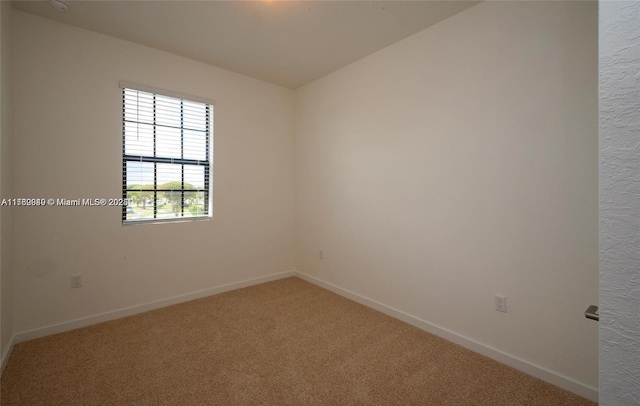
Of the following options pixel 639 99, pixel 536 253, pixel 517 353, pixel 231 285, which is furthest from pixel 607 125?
pixel 231 285

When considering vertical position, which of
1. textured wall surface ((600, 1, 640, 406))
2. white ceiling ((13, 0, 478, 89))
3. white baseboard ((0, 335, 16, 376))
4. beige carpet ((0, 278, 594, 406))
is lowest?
beige carpet ((0, 278, 594, 406))

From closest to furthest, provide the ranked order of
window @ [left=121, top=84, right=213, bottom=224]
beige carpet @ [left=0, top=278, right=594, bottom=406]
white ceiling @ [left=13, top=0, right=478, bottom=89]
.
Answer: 1. beige carpet @ [left=0, top=278, right=594, bottom=406]
2. white ceiling @ [left=13, top=0, right=478, bottom=89]
3. window @ [left=121, top=84, right=213, bottom=224]

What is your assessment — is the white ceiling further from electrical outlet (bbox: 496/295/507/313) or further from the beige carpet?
the beige carpet

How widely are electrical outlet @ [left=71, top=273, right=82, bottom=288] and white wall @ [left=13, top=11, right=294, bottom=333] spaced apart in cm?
3

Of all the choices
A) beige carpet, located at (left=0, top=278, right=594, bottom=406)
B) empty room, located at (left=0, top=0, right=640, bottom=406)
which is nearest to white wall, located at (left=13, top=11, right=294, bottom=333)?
empty room, located at (left=0, top=0, right=640, bottom=406)

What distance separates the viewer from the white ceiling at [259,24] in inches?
84.3

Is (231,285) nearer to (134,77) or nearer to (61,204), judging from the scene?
(61,204)

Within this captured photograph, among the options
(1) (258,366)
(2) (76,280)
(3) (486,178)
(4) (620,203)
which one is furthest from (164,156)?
(4) (620,203)

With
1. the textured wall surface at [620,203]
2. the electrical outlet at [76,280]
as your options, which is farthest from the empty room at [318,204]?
the textured wall surface at [620,203]

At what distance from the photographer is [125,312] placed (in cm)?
268

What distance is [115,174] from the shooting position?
2.62 meters

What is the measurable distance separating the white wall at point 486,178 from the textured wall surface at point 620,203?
1405mm

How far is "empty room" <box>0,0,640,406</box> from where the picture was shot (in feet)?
5.71

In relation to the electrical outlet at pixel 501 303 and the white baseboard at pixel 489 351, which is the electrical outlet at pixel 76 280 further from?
the electrical outlet at pixel 501 303
